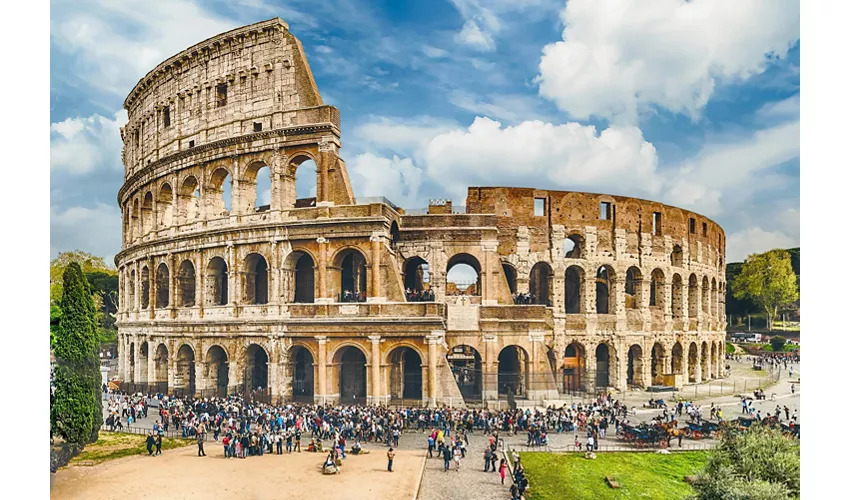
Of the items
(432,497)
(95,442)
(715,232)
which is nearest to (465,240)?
(432,497)

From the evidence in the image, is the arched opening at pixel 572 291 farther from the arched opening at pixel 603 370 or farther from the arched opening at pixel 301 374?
the arched opening at pixel 301 374

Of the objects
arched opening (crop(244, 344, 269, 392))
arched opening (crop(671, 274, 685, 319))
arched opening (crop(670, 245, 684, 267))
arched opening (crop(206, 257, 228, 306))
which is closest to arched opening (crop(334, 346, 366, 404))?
arched opening (crop(244, 344, 269, 392))

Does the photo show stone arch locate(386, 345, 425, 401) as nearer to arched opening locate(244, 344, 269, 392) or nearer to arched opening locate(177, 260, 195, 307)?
arched opening locate(244, 344, 269, 392)

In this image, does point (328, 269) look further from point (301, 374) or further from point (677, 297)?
point (677, 297)

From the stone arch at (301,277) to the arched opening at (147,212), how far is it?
8.20m

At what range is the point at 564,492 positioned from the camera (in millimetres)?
15242

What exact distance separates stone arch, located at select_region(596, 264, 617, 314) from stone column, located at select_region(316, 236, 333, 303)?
12887mm

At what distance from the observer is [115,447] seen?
719 inches

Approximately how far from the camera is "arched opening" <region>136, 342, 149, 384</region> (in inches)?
1088

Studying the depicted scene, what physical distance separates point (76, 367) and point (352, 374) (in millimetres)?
9674

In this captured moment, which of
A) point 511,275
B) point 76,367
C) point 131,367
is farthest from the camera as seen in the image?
point 131,367

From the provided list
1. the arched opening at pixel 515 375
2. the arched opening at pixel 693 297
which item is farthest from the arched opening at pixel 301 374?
the arched opening at pixel 693 297

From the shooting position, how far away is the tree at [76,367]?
16844 millimetres

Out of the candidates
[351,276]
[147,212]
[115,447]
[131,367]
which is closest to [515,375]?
[351,276]
